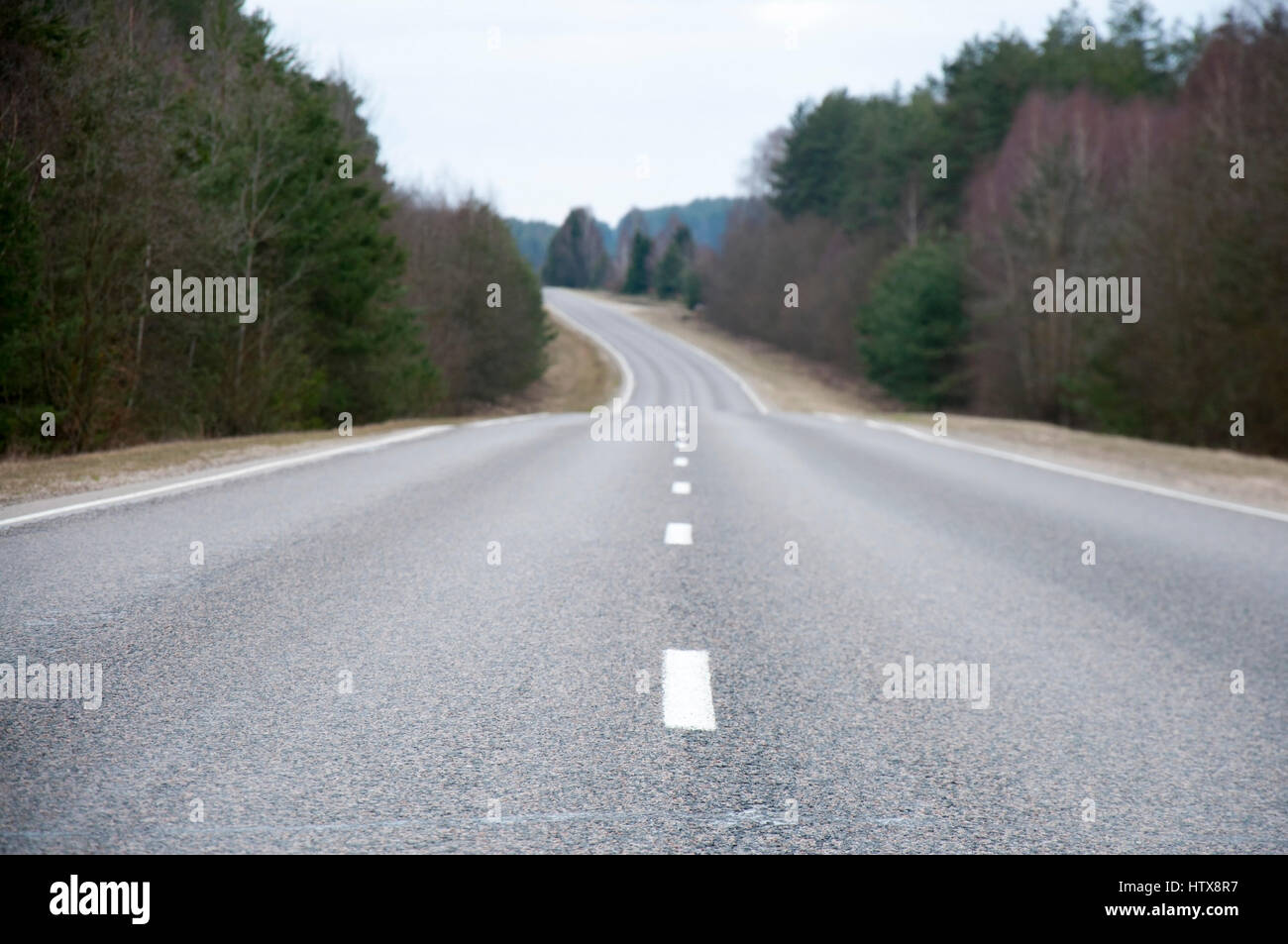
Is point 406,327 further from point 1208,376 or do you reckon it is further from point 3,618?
point 3,618

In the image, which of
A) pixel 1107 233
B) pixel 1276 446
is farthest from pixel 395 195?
pixel 1276 446

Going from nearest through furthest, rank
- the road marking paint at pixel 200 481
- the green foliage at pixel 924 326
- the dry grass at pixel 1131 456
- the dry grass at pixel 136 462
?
the road marking paint at pixel 200 481 → the dry grass at pixel 136 462 → the dry grass at pixel 1131 456 → the green foliage at pixel 924 326

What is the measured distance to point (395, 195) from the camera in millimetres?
54812

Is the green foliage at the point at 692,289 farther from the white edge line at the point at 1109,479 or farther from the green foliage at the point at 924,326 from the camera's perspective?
the white edge line at the point at 1109,479

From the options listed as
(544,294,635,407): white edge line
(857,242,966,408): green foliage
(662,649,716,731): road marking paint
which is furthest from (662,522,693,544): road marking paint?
(857,242,966,408): green foliage

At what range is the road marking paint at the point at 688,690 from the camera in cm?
444

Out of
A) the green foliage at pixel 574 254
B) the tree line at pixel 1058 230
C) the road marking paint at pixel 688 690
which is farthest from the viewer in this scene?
the green foliage at pixel 574 254

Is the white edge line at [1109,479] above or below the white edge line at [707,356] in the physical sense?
below

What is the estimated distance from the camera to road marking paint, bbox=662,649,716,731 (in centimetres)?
444

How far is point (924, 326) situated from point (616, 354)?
3663 cm

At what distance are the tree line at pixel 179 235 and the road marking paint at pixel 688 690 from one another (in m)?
14.9

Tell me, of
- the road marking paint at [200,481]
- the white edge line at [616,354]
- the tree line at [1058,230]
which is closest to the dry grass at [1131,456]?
the tree line at [1058,230]

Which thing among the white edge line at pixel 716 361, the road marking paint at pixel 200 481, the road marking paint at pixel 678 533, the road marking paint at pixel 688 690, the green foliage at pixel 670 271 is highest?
the green foliage at pixel 670 271

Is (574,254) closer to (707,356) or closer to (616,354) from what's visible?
(616,354)
